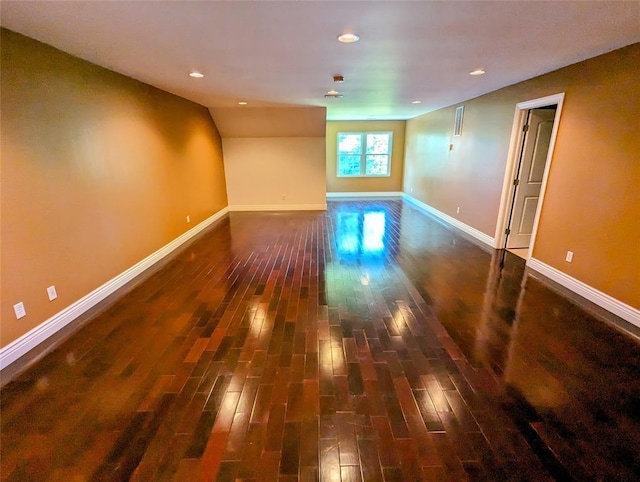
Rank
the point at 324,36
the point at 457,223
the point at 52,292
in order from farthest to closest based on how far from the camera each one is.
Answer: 1. the point at 457,223
2. the point at 52,292
3. the point at 324,36

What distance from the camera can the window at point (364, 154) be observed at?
30.2ft

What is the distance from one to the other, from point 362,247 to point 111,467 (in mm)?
3872

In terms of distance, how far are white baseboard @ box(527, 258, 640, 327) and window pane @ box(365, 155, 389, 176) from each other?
620cm

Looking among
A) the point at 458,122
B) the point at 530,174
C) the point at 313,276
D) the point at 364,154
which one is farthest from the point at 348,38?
the point at 364,154

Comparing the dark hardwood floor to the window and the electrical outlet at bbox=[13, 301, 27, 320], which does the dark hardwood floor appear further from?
the window

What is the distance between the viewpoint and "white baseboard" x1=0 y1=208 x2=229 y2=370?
222 cm

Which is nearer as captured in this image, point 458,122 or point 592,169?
point 592,169

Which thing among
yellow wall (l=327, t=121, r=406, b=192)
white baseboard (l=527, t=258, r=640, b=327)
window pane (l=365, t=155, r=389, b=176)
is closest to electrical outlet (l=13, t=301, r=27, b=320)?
white baseboard (l=527, t=258, r=640, b=327)

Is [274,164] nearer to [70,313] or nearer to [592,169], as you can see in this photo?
[70,313]

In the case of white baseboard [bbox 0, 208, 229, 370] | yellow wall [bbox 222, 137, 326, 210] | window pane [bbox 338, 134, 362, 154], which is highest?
window pane [bbox 338, 134, 362, 154]

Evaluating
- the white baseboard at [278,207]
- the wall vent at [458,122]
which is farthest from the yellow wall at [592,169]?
the white baseboard at [278,207]

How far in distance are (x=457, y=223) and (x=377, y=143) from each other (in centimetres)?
444

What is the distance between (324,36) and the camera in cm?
223

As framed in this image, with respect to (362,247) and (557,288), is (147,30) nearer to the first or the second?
(362,247)
